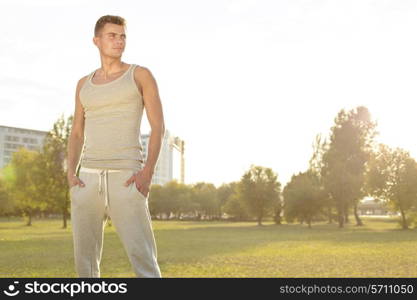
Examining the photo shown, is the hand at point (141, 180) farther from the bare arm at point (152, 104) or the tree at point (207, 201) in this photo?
the tree at point (207, 201)

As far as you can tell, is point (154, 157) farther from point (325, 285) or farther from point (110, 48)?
point (325, 285)

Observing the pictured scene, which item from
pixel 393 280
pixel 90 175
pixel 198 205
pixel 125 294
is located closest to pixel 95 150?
pixel 90 175

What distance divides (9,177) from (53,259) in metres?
50.4

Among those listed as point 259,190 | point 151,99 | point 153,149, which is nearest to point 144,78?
point 151,99

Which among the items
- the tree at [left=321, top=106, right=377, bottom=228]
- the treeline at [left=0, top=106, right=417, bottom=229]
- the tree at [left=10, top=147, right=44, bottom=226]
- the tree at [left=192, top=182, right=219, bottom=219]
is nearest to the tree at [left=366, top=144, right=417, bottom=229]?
the treeline at [left=0, top=106, right=417, bottom=229]

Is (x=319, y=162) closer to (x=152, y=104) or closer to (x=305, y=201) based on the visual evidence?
(x=305, y=201)

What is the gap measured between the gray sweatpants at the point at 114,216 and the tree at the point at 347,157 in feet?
193

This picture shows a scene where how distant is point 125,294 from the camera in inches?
147

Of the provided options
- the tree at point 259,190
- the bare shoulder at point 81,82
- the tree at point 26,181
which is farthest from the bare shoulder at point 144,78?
the tree at point 259,190

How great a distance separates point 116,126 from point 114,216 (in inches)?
28.1

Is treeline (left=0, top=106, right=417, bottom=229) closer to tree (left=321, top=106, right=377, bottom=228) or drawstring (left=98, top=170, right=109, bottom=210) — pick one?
tree (left=321, top=106, right=377, bottom=228)

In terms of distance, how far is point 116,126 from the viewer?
3863 mm

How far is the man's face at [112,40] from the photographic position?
4016 millimetres

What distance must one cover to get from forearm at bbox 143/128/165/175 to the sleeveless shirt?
0.49ft
